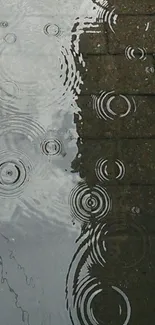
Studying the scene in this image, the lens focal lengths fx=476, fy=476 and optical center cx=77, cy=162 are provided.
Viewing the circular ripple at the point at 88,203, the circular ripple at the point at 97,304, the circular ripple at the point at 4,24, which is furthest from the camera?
the circular ripple at the point at 4,24

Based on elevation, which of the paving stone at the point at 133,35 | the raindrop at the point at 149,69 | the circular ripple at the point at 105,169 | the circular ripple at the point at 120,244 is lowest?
the circular ripple at the point at 120,244

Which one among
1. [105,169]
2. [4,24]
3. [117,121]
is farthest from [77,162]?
[4,24]

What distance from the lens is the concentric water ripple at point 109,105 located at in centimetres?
139

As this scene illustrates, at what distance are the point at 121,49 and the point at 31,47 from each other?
29 centimetres

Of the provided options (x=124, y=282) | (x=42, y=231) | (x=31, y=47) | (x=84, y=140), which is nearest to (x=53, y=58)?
(x=31, y=47)

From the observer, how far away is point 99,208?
1.23 m

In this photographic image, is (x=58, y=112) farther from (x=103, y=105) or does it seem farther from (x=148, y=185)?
(x=148, y=185)

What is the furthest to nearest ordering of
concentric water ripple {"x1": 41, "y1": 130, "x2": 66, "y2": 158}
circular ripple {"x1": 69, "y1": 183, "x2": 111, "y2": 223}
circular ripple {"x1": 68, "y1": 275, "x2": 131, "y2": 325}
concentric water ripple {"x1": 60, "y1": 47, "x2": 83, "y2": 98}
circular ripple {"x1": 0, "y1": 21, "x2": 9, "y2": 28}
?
circular ripple {"x1": 0, "y1": 21, "x2": 9, "y2": 28} → concentric water ripple {"x1": 60, "y1": 47, "x2": 83, "y2": 98} → concentric water ripple {"x1": 41, "y1": 130, "x2": 66, "y2": 158} → circular ripple {"x1": 69, "y1": 183, "x2": 111, "y2": 223} → circular ripple {"x1": 68, "y1": 275, "x2": 131, "y2": 325}

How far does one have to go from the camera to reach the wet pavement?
3.63 ft

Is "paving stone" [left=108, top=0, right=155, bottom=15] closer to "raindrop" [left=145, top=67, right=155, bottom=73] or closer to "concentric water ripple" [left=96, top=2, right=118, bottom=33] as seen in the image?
"concentric water ripple" [left=96, top=2, right=118, bottom=33]

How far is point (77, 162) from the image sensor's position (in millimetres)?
1303

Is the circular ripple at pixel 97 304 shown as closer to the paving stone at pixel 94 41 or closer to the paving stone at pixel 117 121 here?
the paving stone at pixel 117 121

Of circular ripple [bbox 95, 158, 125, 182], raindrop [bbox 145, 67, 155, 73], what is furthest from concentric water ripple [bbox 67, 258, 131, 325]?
raindrop [bbox 145, 67, 155, 73]

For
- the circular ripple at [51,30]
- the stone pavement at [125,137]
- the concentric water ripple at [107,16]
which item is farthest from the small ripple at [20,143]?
the concentric water ripple at [107,16]
